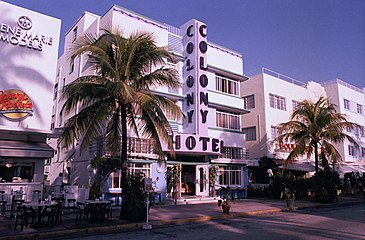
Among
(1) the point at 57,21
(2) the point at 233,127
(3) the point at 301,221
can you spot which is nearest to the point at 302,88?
(2) the point at 233,127

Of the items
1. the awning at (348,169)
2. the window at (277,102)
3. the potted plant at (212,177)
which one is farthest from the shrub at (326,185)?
the window at (277,102)

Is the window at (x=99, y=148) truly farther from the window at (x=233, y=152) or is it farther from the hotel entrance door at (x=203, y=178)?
the window at (x=233, y=152)

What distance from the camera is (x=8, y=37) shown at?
17.0 m

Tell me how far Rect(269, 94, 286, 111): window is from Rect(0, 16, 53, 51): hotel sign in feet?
68.8

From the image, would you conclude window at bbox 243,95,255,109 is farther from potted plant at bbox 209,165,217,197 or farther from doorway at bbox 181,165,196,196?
doorway at bbox 181,165,196,196

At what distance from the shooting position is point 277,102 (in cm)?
3191

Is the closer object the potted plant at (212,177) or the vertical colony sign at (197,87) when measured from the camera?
the vertical colony sign at (197,87)

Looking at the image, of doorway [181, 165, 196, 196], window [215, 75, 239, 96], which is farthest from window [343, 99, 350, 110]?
doorway [181, 165, 196, 196]

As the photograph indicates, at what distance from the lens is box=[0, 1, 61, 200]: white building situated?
1638 cm

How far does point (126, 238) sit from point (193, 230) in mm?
2898

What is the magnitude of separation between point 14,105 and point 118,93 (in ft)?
22.3

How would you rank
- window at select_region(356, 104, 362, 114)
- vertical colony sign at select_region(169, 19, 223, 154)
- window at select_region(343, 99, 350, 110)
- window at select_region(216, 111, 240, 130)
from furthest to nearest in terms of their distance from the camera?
1. window at select_region(356, 104, 362, 114)
2. window at select_region(343, 99, 350, 110)
3. window at select_region(216, 111, 240, 130)
4. vertical colony sign at select_region(169, 19, 223, 154)

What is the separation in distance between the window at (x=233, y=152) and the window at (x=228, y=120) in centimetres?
188

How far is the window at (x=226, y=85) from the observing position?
27188mm
